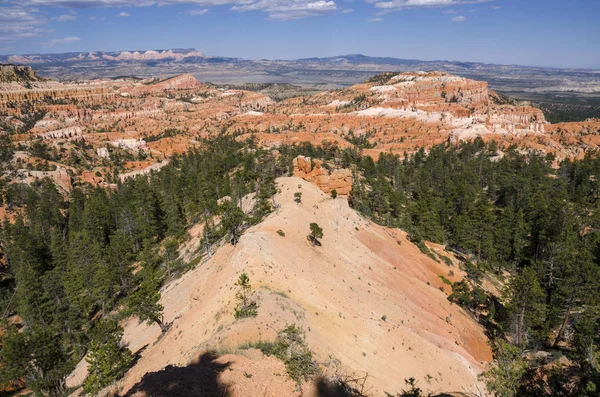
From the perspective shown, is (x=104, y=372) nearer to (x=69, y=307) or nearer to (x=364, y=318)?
(x=364, y=318)

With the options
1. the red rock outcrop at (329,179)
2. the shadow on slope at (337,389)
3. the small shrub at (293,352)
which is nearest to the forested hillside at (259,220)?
the red rock outcrop at (329,179)

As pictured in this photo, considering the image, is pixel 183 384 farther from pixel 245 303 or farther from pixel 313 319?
pixel 313 319

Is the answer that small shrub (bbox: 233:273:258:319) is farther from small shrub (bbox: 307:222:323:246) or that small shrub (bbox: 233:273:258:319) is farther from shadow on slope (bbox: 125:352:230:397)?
small shrub (bbox: 307:222:323:246)

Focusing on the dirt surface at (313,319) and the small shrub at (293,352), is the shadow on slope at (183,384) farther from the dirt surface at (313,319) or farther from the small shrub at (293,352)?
the small shrub at (293,352)

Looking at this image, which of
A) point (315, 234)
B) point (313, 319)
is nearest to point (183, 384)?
point (313, 319)

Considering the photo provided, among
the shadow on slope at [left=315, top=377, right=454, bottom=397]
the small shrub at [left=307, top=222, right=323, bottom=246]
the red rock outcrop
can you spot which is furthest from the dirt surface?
the red rock outcrop

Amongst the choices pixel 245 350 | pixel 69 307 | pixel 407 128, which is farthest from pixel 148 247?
pixel 407 128
